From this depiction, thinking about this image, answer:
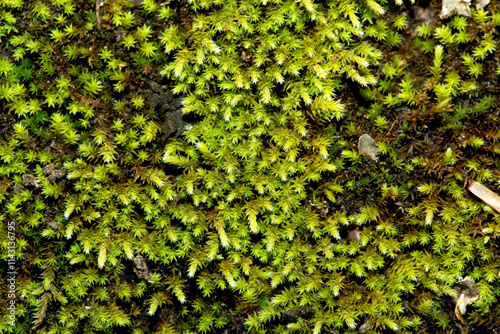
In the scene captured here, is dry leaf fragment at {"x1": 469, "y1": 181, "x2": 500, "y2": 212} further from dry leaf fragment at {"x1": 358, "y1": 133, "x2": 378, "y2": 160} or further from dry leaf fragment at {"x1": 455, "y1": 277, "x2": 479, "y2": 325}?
dry leaf fragment at {"x1": 358, "y1": 133, "x2": 378, "y2": 160}

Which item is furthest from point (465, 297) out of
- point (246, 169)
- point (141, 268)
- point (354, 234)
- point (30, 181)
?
point (30, 181)

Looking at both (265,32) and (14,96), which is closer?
(265,32)

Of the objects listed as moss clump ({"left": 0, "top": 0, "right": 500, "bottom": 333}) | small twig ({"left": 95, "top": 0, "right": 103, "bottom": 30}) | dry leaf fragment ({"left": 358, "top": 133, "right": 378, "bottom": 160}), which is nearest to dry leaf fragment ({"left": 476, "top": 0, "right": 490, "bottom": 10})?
moss clump ({"left": 0, "top": 0, "right": 500, "bottom": 333})

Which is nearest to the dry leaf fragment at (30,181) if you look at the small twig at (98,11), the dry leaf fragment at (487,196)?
the small twig at (98,11)

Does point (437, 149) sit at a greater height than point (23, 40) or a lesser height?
lesser

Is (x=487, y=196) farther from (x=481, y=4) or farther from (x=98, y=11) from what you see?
(x=98, y=11)

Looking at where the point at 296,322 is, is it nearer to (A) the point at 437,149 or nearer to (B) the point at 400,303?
(B) the point at 400,303

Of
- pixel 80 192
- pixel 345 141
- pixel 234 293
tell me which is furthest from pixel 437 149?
pixel 80 192
